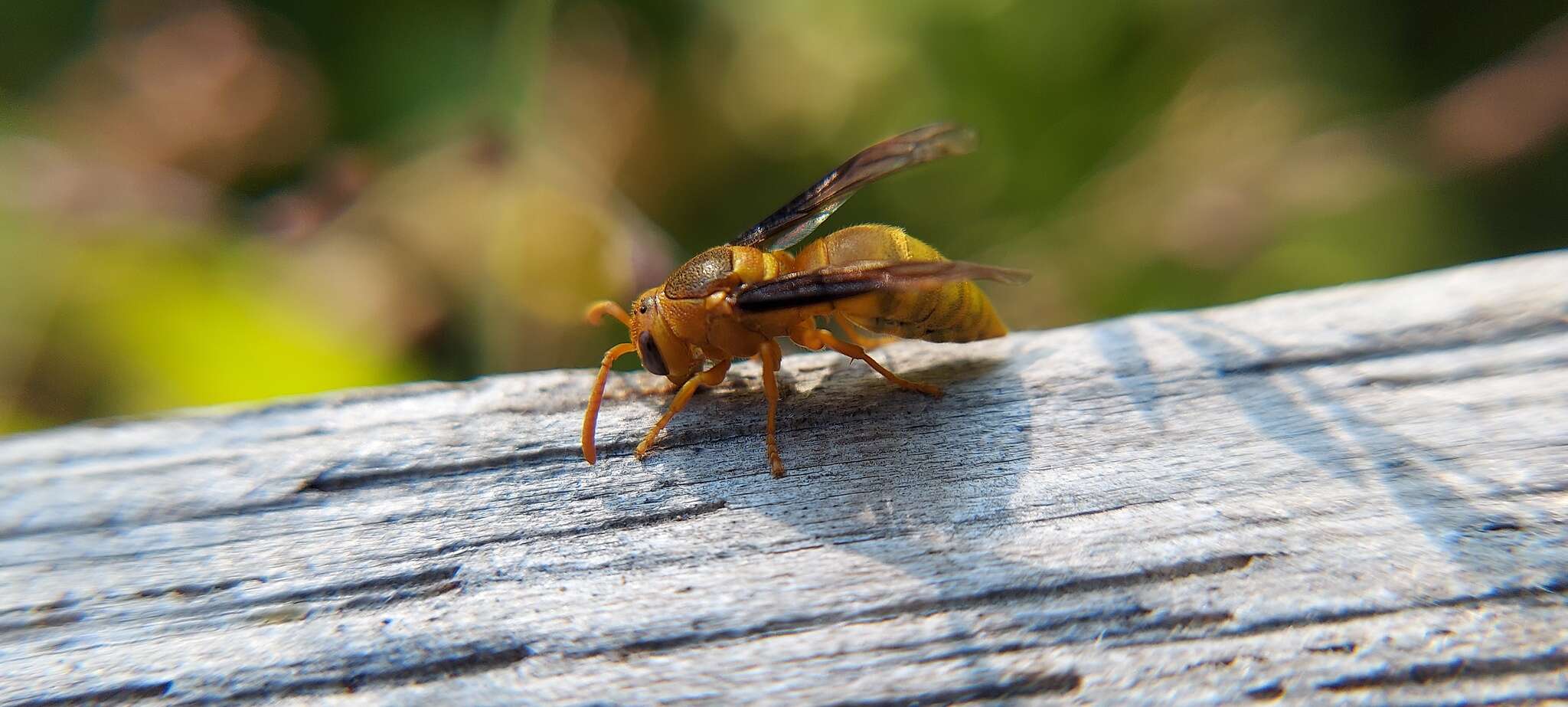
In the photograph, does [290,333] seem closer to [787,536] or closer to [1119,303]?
[787,536]

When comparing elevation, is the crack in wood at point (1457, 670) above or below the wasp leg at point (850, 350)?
below

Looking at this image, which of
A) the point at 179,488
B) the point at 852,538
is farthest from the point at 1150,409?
the point at 179,488

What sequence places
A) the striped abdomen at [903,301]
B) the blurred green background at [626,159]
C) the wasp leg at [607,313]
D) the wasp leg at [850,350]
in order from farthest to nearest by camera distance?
the blurred green background at [626,159] → the wasp leg at [607,313] → the striped abdomen at [903,301] → the wasp leg at [850,350]

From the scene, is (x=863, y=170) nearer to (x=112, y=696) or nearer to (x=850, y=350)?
(x=850, y=350)

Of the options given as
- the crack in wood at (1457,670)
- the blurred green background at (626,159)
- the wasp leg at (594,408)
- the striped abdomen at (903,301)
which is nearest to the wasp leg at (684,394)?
the wasp leg at (594,408)

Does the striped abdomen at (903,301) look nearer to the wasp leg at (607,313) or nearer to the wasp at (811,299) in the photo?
the wasp at (811,299)
